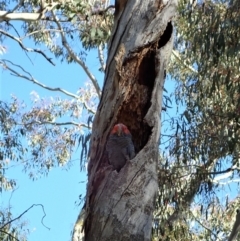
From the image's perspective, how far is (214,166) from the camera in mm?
5668

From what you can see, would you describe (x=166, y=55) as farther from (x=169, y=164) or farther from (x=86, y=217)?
(x=169, y=164)

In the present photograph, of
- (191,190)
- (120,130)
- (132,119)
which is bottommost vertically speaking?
(120,130)

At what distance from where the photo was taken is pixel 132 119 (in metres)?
2.34

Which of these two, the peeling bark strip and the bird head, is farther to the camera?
the bird head

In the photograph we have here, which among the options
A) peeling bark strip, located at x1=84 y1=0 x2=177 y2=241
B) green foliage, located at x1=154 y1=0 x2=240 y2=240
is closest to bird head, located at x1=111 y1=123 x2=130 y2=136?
peeling bark strip, located at x1=84 y1=0 x2=177 y2=241

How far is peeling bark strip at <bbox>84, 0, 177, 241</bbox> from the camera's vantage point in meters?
2.00

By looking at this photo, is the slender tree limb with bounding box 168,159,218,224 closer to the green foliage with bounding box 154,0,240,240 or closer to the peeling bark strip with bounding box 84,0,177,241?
the green foliage with bounding box 154,0,240,240

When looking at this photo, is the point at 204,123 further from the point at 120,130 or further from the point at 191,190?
the point at 120,130

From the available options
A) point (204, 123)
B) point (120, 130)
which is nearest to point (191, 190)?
point (204, 123)

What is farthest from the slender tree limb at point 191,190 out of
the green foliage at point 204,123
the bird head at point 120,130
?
the bird head at point 120,130

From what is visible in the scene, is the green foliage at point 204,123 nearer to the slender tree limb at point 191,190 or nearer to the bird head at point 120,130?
the slender tree limb at point 191,190

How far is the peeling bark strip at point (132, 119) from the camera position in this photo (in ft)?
6.55

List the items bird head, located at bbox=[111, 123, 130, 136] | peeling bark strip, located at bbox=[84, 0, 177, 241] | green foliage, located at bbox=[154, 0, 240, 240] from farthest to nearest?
green foliage, located at bbox=[154, 0, 240, 240]
bird head, located at bbox=[111, 123, 130, 136]
peeling bark strip, located at bbox=[84, 0, 177, 241]

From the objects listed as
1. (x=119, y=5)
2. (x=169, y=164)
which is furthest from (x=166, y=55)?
(x=169, y=164)
